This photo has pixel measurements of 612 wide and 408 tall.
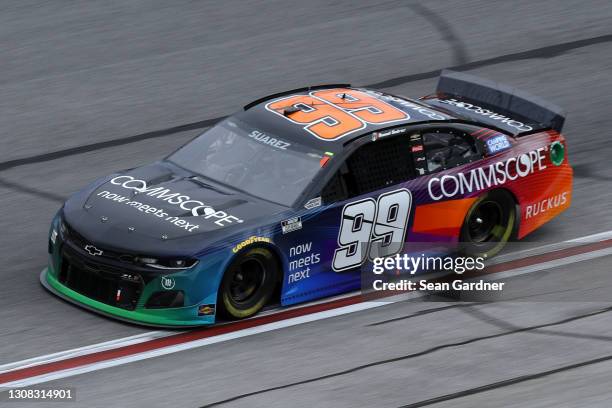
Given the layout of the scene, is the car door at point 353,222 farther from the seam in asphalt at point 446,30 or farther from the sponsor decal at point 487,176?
the seam in asphalt at point 446,30

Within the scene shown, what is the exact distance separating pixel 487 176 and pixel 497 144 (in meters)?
0.35

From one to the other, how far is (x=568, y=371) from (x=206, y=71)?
24.9ft

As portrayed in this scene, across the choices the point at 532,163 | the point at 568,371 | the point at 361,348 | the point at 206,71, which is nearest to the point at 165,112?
the point at 206,71

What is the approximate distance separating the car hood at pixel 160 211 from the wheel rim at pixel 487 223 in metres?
2.07

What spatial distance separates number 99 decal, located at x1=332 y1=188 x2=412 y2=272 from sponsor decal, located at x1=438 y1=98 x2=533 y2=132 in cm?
168

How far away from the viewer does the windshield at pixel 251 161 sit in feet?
30.0

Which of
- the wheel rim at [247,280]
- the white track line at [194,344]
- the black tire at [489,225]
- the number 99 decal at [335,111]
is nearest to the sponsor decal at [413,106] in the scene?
the number 99 decal at [335,111]

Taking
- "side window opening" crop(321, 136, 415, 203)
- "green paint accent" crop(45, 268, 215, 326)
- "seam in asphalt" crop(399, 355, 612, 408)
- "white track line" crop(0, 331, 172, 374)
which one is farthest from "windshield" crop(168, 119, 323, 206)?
"seam in asphalt" crop(399, 355, 612, 408)

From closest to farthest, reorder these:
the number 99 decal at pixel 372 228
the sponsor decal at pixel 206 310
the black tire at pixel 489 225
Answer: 1. the sponsor decal at pixel 206 310
2. the number 99 decal at pixel 372 228
3. the black tire at pixel 489 225

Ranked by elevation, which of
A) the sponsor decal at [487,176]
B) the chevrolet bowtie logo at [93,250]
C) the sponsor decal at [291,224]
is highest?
the sponsor decal at [487,176]

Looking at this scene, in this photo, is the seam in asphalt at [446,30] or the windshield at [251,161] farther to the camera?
the seam in asphalt at [446,30]

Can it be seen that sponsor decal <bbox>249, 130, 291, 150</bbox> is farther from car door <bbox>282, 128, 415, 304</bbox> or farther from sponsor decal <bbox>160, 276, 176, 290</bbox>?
sponsor decal <bbox>160, 276, 176, 290</bbox>

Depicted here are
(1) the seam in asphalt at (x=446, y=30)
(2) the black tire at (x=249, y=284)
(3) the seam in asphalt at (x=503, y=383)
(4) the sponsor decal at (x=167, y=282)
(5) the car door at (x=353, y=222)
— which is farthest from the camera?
(1) the seam in asphalt at (x=446, y=30)

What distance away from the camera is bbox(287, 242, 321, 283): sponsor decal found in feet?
28.9
